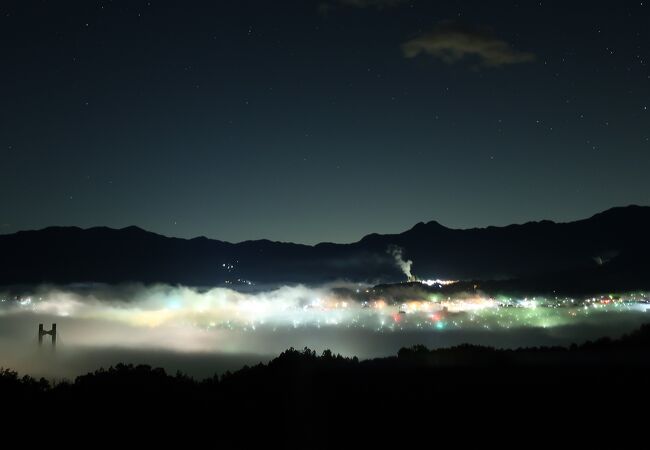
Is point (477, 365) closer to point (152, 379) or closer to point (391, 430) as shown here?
point (391, 430)

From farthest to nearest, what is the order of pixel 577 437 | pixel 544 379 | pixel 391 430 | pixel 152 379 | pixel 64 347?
1. pixel 64 347
2. pixel 152 379
3. pixel 544 379
4. pixel 391 430
5. pixel 577 437

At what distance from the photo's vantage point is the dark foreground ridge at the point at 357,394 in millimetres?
16297

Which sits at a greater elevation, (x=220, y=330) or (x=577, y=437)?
(x=220, y=330)

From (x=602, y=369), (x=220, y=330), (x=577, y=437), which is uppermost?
(x=220, y=330)

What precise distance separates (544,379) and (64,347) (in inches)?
6100

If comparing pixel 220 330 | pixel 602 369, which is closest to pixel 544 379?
pixel 602 369

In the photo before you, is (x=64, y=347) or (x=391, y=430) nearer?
(x=391, y=430)

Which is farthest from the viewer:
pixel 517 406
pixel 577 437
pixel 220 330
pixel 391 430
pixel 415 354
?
pixel 220 330

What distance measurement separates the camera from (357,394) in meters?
18.7

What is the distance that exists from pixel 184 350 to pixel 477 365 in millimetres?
120567

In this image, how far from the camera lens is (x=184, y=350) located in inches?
5354

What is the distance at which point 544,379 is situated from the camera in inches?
756

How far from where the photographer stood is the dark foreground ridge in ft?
53.5

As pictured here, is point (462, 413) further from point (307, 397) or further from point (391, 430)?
point (307, 397)
